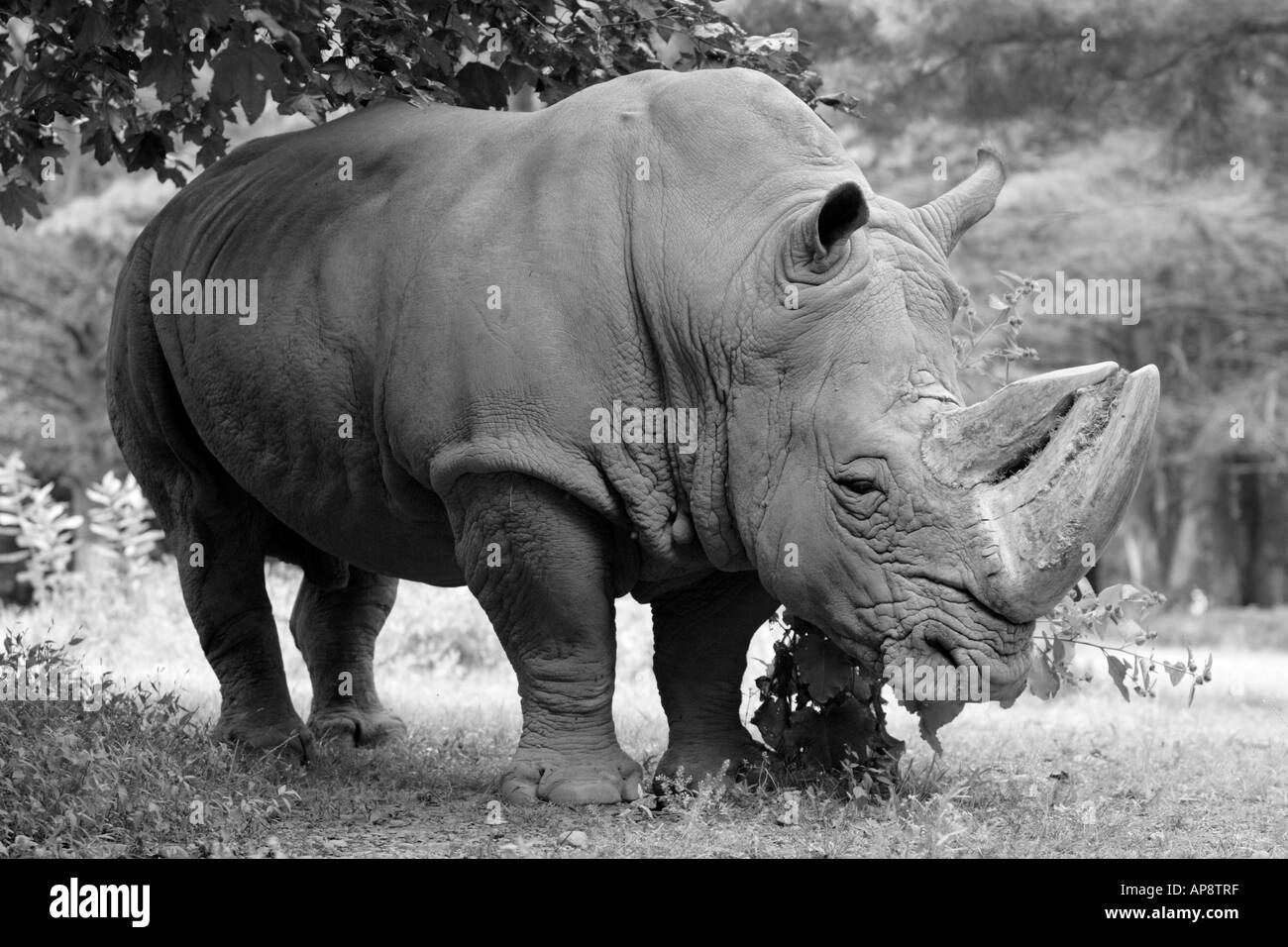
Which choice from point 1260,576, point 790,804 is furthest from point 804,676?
point 1260,576

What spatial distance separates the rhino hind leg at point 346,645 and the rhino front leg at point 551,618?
206cm

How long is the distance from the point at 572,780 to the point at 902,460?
5.31 feet

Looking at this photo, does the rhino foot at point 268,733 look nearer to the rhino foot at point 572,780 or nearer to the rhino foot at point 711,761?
the rhino foot at point 572,780

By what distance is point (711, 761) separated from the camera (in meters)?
6.32

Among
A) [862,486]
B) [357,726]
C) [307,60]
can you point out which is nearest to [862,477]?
[862,486]

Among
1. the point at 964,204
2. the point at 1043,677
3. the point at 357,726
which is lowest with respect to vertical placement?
the point at 357,726

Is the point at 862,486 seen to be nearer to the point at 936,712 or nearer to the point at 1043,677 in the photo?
the point at 936,712

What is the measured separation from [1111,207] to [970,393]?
37.9 ft

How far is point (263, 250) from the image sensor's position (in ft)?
21.6

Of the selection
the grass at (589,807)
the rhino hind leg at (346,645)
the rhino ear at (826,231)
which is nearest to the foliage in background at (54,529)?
the grass at (589,807)

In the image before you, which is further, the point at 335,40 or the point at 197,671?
the point at 197,671

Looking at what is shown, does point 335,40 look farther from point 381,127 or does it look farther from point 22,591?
point 22,591

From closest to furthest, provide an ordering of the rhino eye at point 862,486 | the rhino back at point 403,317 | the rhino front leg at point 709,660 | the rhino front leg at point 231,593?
1. the rhino eye at point 862,486
2. the rhino back at point 403,317
3. the rhino front leg at point 709,660
4. the rhino front leg at point 231,593

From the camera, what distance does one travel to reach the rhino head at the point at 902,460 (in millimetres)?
5039
